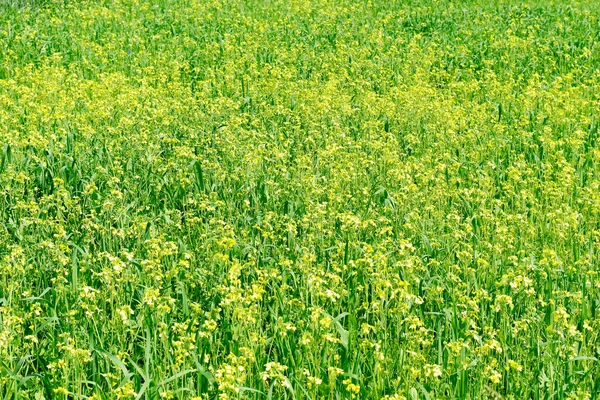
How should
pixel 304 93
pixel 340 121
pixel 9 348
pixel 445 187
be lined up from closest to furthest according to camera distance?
1. pixel 9 348
2. pixel 445 187
3. pixel 340 121
4. pixel 304 93

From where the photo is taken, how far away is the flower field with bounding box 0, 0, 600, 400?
4746 mm

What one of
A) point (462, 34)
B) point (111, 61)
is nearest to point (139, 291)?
point (111, 61)

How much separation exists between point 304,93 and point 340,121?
103 centimetres

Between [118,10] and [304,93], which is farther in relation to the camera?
[118,10]

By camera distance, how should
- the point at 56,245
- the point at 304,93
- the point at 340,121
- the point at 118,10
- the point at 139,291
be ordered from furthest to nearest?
1. the point at 118,10
2. the point at 304,93
3. the point at 340,121
4. the point at 56,245
5. the point at 139,291

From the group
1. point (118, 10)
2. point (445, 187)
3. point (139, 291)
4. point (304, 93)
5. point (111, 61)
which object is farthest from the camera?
point (118, 10)

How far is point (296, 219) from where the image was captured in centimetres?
696

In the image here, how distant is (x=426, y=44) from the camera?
14250mm

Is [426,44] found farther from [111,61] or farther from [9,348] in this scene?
[9,348]

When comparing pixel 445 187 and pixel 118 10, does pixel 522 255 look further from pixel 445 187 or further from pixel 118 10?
pixel 118 10

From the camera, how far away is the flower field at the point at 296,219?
475 centimetres

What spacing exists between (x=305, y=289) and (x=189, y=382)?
1207 mm

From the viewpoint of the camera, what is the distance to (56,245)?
599 cm

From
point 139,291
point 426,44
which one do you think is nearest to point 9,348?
point 139,291
